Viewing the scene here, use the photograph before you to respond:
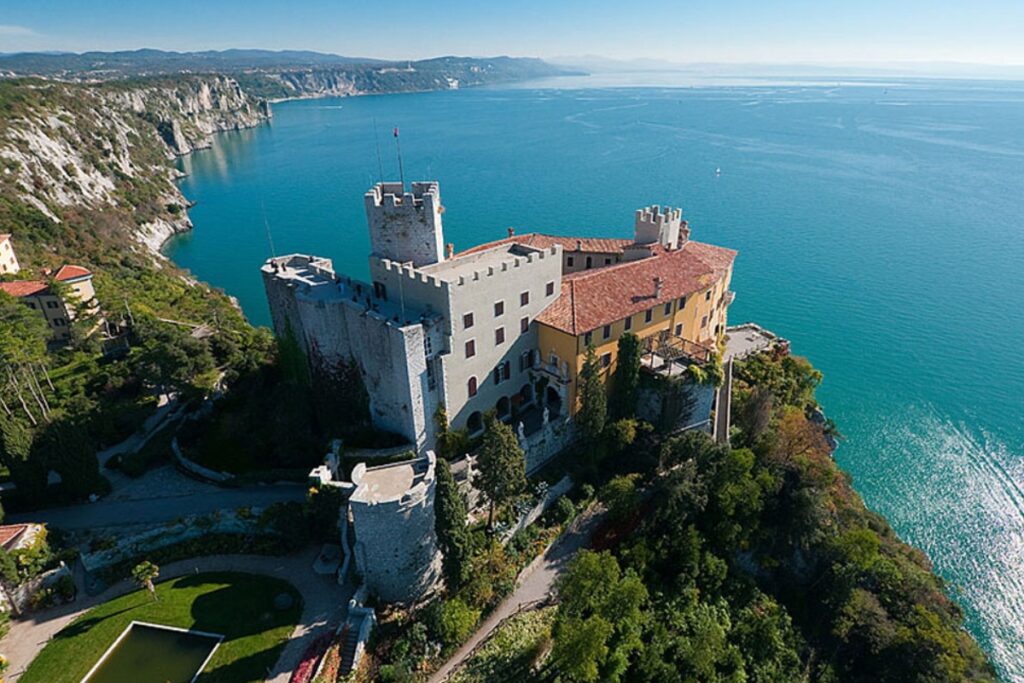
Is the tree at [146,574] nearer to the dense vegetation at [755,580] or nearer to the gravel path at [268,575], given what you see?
the gravel path at [268,575]

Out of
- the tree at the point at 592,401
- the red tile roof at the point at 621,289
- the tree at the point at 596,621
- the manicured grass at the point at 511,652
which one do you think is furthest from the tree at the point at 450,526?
the red tile roof at the point at 621,289

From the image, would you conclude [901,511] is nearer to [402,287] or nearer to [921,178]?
[402,287]

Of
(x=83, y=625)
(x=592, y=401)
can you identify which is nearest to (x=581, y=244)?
(x=592, y=401)

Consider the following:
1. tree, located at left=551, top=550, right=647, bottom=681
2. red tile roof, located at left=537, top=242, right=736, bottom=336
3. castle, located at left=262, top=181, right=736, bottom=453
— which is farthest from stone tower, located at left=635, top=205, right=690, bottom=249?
tree, located at left=551, top=550, right=647, bottom=681

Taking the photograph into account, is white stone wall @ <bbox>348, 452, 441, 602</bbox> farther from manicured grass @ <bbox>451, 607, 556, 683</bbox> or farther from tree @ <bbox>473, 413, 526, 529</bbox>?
manicured grass @ <bbox>451, 607, 556, 683</bbox>

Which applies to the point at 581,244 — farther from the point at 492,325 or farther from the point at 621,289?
the point at 492,325
